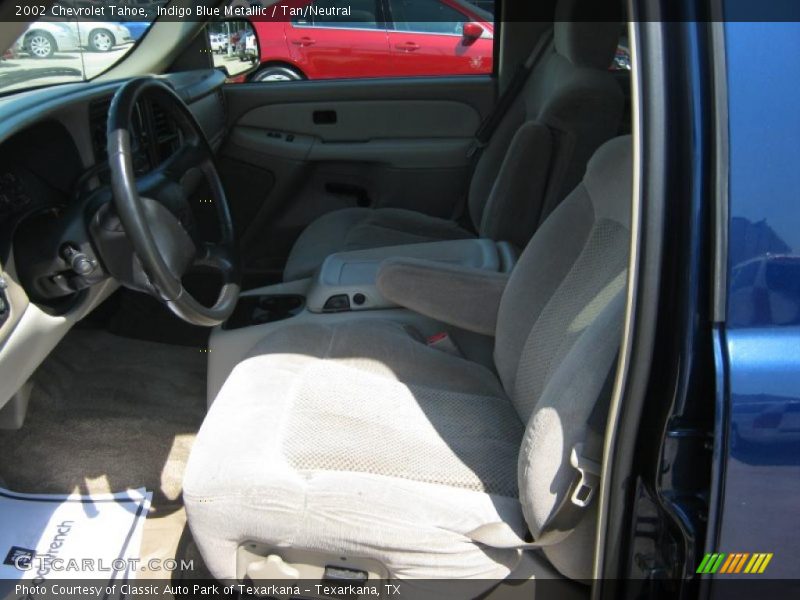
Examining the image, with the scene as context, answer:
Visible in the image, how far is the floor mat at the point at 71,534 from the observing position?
5.16 ft

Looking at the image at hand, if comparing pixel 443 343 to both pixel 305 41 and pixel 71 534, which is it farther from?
pixel 305 41

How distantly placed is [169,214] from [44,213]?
0.79 feet

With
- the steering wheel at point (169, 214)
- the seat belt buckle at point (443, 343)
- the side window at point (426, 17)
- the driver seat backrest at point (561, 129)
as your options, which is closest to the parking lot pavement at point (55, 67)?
the steering wheel at point (169, 214)

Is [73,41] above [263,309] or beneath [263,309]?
above

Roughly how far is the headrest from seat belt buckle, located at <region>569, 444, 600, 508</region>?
119cm

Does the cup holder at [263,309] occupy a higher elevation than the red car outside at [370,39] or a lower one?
lower

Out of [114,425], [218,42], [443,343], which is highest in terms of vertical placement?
[218,42]

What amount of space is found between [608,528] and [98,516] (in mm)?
1190

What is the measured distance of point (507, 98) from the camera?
8.64ft

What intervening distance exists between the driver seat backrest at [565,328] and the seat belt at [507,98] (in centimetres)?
113

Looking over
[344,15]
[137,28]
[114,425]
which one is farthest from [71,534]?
[344,15]

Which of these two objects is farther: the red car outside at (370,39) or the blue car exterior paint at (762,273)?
the red car outside at (370,39)

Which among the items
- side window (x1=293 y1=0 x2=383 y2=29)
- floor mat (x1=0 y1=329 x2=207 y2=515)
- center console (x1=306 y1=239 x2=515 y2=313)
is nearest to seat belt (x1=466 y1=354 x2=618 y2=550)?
center console (x1=306 y1=239 x2=515 y2=313)

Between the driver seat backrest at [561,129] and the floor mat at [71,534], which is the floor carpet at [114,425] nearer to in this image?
the floor mat at [71,534]
